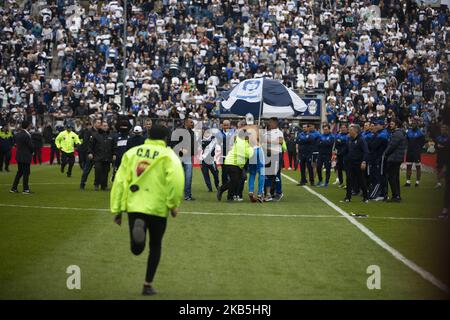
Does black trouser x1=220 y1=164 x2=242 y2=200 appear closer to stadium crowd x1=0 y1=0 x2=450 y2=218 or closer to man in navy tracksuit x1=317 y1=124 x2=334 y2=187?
man in navy tracksuit x1=317 y1=124 x2=334 y2=187

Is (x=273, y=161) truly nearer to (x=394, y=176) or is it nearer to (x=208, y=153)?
(x=208, y=153)

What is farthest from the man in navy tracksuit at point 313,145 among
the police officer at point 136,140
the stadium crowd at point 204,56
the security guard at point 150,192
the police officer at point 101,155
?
the security guard at point 150,192

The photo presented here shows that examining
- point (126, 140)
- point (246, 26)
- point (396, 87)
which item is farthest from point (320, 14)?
point (126, 140)

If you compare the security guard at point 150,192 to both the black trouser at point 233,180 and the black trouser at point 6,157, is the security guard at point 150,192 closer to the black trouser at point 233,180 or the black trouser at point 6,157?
the black trouser at point 233,180

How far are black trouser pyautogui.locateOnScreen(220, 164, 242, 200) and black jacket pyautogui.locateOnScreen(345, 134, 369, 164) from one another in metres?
2.92

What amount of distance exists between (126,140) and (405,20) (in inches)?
1169

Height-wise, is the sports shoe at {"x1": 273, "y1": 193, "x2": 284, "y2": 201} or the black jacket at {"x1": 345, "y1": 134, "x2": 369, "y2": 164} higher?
the black jacket at {"x1": 345, "y1": 134, "x2": 369, "y2": 164}

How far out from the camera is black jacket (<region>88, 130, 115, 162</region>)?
24.6 m

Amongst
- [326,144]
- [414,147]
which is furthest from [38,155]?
[414,147]

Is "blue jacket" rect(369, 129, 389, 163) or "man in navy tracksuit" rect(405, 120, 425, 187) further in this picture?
"man in navy tracksuit" rect(405, 120, 425, 187)

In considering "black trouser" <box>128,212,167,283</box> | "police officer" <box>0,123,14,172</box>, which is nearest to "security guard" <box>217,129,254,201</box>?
"black trouser" <box>128,212,167,283</box>

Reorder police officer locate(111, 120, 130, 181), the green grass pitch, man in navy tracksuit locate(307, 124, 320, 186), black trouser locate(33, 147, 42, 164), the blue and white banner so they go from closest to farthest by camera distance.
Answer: the green grass pitch → police officer locate(111, 120, 130, 181) → the blue and white banner → man in navy tracksuit locate(307, 124, 320, 186) → black trouser locate(33, 147, 42, 164)

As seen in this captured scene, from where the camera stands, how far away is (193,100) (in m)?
43.3
